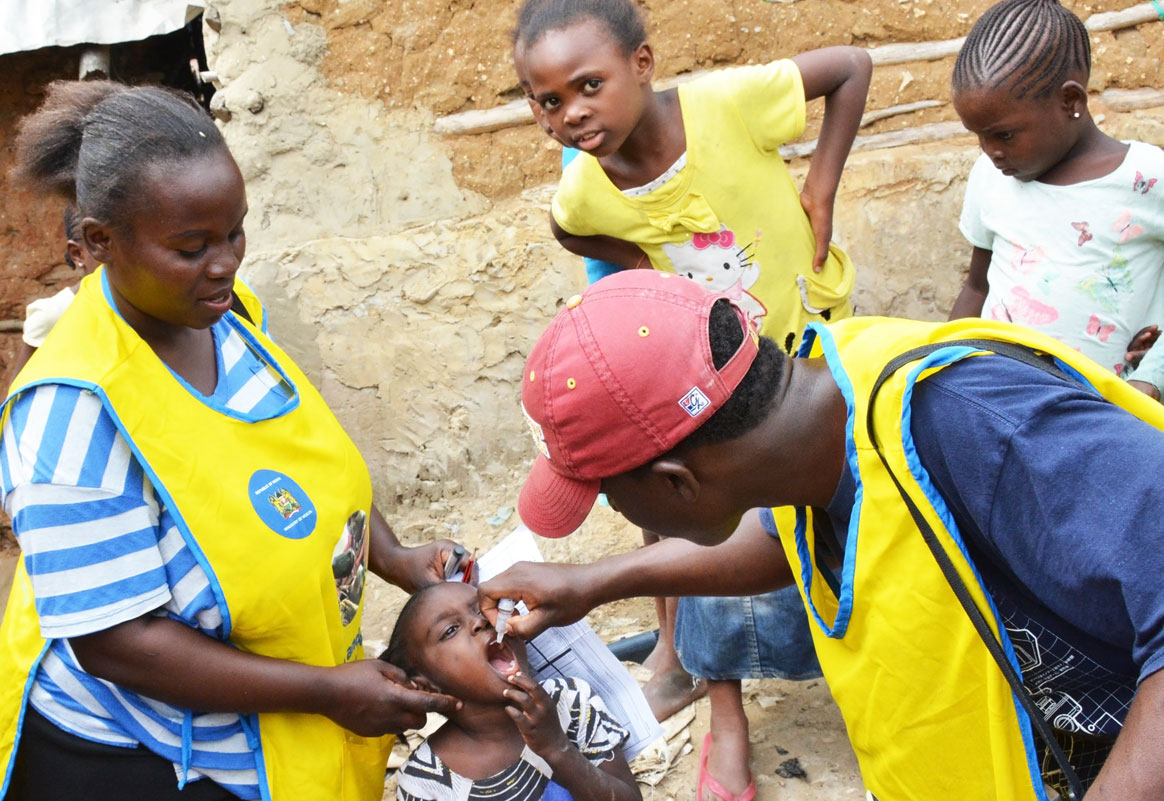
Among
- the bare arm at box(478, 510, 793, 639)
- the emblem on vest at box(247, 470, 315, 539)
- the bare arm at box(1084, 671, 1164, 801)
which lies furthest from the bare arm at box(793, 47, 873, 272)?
the bare arm at box(1084, 671, 1164, 801)

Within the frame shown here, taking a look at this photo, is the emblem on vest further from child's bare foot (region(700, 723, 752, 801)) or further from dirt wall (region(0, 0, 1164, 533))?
dirt wall (region(0, 0, 1164, 533))

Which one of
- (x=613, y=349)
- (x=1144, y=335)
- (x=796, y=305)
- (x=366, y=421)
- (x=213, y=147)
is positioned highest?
(x=213, y=147)

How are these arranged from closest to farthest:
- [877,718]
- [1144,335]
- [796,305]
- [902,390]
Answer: [902,390], [877,718], [1144,335], [796,305]

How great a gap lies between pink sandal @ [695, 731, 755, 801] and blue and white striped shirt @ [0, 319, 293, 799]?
1.57m

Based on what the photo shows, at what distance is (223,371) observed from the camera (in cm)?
226

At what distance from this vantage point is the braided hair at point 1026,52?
288cm

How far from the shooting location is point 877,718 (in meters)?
1.90

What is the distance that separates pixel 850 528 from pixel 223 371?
1377mm

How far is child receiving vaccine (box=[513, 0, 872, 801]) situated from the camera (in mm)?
2934

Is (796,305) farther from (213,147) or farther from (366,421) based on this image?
(366,421)

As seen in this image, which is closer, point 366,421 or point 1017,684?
point 1017,684

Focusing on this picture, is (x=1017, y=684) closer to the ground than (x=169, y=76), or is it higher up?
closer to the ground

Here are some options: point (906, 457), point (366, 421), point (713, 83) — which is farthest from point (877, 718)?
point (366, 421)

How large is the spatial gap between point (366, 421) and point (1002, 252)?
112 inches
